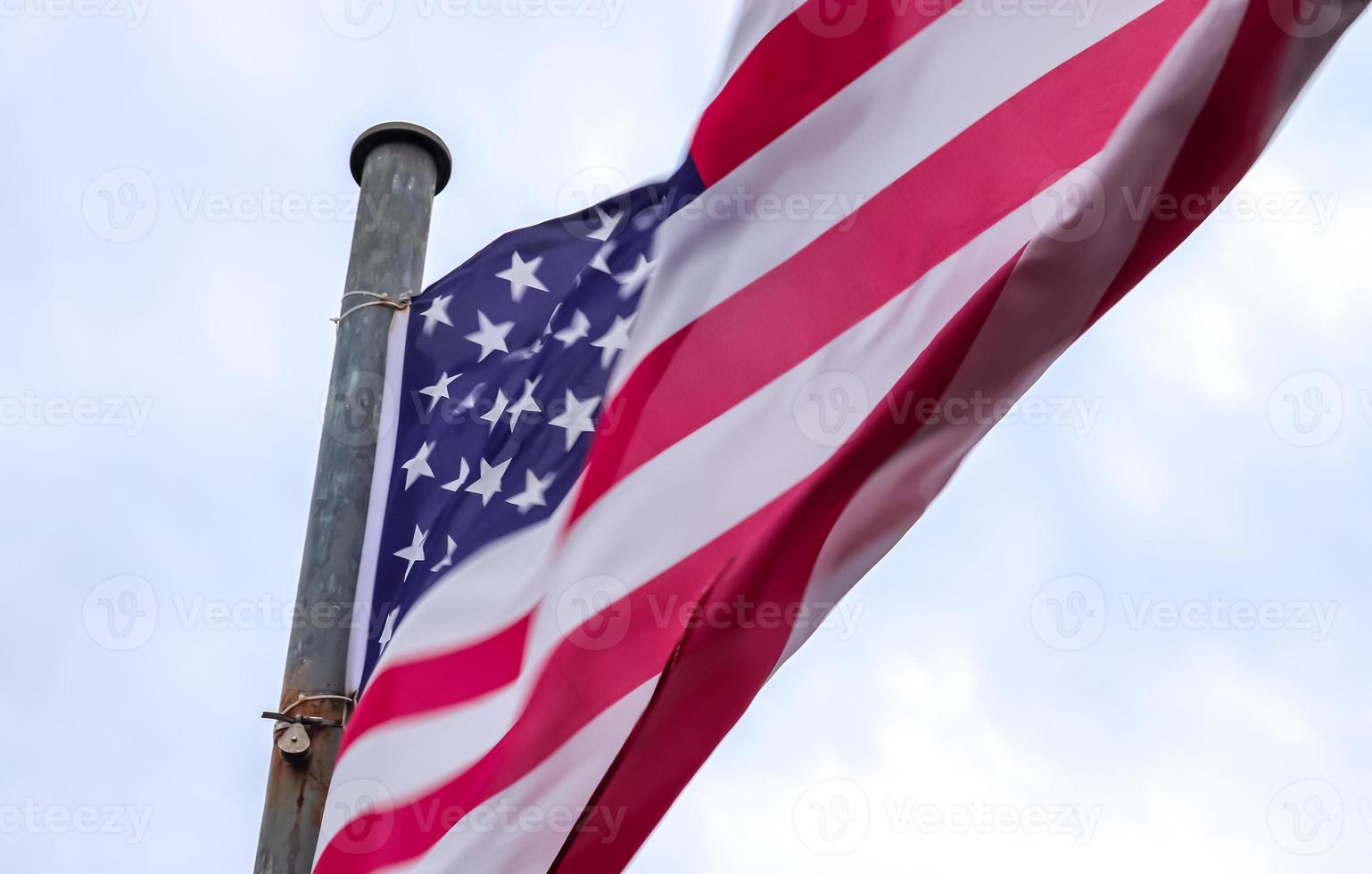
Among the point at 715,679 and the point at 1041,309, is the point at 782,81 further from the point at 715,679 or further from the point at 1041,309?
the point at 715,679

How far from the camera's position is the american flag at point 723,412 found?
3.04m

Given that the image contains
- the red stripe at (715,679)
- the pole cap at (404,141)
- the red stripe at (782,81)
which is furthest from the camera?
the pole cap at (404,141)

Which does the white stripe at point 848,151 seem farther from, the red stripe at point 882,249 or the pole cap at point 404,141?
the pole cap at point 404,141

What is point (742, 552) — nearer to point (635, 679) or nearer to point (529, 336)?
point (635, 679)

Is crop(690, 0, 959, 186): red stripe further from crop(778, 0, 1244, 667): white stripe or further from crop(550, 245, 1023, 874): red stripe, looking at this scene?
crop(778, 0, 1244, 667): white stripe

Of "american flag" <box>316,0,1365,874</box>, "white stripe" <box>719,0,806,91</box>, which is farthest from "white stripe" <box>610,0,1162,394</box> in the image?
"white stripe" <box>719,0,806,91</box>

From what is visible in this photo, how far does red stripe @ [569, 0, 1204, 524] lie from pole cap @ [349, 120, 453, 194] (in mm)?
1051

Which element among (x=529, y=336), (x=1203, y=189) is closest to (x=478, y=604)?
(x=529, y=336)

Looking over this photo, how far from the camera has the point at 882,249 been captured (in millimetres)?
3617

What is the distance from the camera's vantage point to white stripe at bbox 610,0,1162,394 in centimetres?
361

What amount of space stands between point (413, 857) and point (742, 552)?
98 cm

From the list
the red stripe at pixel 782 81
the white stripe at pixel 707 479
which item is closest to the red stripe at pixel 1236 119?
the white stripe at pixel 707 479

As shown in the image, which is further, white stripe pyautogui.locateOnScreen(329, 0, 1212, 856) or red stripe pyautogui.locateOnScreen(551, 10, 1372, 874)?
white stripe pyautogui.locateOnScreen(329, 0, 1212, 856)

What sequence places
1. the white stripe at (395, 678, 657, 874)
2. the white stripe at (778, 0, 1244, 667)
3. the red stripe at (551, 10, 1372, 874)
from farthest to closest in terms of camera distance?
the white stripe at (395, 678, 657, 874)
the red stripe at (551, 10, 1372, 874)
the white stripe at (778, 0, 1244, 667)
